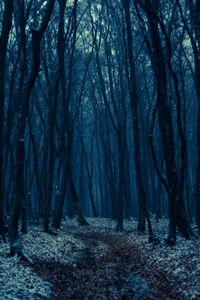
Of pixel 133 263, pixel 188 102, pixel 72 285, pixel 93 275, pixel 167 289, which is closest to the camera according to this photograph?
pixel 167 289

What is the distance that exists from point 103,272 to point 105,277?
477 mm

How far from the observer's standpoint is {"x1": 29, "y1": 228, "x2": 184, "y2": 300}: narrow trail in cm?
589

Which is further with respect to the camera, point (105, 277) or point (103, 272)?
point (103, 272)

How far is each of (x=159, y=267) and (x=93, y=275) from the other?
5.55 feet

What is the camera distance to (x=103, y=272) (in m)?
7.60

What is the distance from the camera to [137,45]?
70.3 feet

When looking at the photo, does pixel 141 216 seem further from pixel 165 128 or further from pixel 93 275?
pixel 93 275

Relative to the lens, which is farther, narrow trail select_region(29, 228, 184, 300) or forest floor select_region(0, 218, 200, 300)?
narrow trail select_region(29, 228, 184, 300)

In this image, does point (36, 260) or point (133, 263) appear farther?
Answer: point (133, 263)

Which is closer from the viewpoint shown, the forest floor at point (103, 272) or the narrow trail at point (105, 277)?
the forest floor at point (103, 272)

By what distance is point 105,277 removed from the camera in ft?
23.4

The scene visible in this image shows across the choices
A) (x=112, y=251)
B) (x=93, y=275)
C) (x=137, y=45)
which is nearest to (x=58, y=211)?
(x=112, y=251)

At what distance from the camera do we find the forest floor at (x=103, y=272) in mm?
Result: 5695

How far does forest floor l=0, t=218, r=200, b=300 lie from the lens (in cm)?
570
